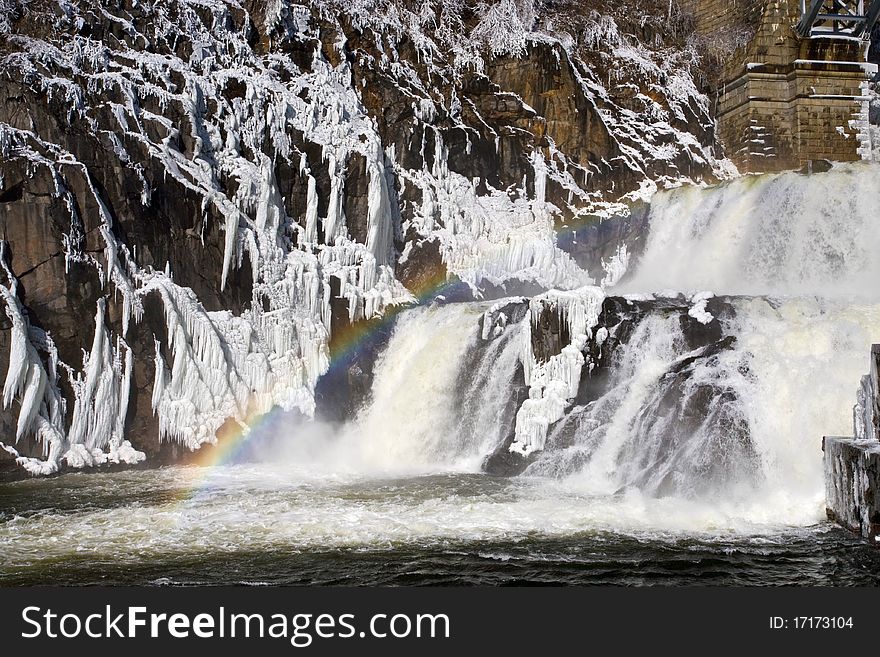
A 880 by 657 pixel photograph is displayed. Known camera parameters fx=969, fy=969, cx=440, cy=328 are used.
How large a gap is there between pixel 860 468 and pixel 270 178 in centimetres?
1888

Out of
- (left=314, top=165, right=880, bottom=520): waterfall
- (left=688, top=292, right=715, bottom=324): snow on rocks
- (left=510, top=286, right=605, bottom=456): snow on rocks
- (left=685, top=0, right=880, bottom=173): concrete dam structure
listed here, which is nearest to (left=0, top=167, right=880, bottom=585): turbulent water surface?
(left=314, top=165, right=880, bottom=520): waterfall

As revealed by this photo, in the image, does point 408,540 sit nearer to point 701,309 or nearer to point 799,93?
point 701,309

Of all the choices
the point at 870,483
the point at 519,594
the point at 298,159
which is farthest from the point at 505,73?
the point at 519,594

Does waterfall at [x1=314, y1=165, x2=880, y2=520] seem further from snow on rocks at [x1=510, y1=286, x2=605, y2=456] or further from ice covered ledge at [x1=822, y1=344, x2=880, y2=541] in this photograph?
ice covered ledge at [x1=822, y1=344, x2=880, y2=541]

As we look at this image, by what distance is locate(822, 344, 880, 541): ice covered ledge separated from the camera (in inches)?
545

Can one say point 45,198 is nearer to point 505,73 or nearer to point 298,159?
point 298,159

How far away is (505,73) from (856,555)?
2547 cm

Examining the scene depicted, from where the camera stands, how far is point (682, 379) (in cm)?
2009

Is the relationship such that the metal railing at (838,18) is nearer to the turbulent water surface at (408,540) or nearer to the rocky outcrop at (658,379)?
the rocky outcrop at (658,379)

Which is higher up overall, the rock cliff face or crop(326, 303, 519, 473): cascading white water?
the rock cliff face

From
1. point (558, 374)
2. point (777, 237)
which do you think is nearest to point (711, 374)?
point (558, 374)

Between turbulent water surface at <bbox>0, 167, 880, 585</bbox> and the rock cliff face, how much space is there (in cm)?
218

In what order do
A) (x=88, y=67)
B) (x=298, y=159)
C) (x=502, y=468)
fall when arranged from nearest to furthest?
(x=502, y=468) < (x=88, y=67) < (x=298, y=159)

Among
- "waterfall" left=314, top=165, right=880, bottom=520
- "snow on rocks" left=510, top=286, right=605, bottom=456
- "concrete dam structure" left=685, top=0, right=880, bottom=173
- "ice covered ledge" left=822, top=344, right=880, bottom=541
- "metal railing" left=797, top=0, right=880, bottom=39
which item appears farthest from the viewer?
"concrete dam structure" left=685, top=0, right=880, bottom=173
